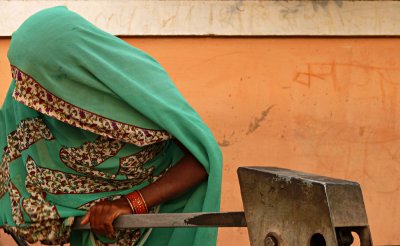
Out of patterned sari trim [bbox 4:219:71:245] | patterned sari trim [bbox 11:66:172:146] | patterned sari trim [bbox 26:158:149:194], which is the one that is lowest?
patterned sari trim [bbox 4:219:71:245]

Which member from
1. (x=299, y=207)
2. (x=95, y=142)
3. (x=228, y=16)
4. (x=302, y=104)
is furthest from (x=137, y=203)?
(x=302, y=104)

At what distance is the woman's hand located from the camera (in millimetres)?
3074

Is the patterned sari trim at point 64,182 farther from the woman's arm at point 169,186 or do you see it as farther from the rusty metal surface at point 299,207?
the rusty metal surface at point 299,207

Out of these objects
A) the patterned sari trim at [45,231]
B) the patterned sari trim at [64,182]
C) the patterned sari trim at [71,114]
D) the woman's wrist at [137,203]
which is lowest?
the patterned sari trim at [45,231]

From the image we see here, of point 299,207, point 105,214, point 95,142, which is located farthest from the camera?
point 95,142

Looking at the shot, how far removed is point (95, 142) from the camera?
3.22 meters

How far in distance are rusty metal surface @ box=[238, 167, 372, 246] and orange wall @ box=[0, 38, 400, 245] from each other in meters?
3.38

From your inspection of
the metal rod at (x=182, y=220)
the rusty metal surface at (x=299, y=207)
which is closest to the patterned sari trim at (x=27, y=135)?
the metal rod at (x=182, y=220)

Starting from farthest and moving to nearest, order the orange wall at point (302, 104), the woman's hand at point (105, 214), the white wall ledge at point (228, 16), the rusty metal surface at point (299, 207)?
the orange wall at point (302, 104) → the white wall ledge at point (228, 16) → the woman's hand at point (105, 214) → the rusty metal surface at point (299, 207)

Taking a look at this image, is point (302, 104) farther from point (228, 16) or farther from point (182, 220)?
point (182, 220)

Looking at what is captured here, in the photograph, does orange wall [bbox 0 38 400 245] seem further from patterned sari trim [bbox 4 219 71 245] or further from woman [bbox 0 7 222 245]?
patterned sari trim [bbox 4 219 71 245]

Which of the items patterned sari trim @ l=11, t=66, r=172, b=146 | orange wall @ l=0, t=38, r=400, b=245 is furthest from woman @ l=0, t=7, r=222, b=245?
orange wall @ l=0, t=38, r=400, b=245

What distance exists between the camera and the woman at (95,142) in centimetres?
310

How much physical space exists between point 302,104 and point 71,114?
322 centimetres
